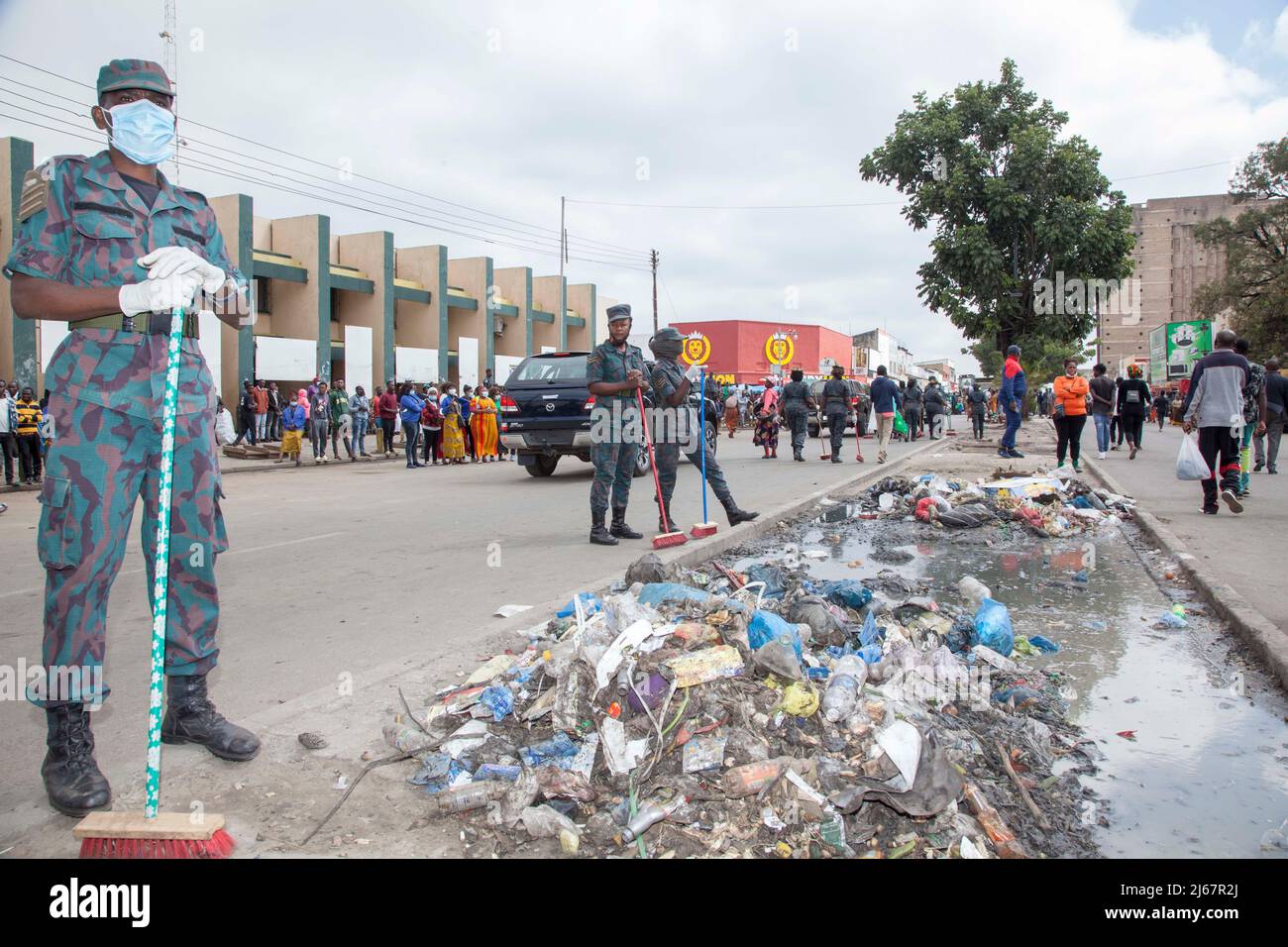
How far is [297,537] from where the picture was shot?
8.81 meters

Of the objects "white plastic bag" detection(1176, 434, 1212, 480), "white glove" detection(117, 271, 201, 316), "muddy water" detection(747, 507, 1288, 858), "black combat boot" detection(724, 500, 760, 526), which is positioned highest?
"white glove" detection(117, 271, 201, 316)

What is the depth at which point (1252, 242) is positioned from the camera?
4956cm

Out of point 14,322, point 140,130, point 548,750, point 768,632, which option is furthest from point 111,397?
point 14,322

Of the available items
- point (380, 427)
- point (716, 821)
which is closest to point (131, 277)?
point (716, 821)

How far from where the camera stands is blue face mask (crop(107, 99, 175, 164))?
293 cm

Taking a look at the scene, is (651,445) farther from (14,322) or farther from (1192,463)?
(14,322)

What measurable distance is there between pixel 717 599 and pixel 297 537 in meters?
5.75

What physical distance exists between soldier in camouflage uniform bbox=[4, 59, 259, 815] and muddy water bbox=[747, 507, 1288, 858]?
10.5 feet

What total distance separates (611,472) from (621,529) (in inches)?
25.7

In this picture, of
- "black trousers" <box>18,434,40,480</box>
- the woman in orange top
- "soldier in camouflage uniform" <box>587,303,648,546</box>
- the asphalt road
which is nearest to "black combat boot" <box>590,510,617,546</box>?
"soldier in camouflage uniform" <box>587,303,648,546</box>

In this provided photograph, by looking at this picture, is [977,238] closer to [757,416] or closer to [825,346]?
[757,416]

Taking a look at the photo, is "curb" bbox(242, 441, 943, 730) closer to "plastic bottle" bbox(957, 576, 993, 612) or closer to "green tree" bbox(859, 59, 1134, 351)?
"plastic bottle" bbox(957, 576, 993, 612)

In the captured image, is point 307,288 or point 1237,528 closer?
point 1237,528
